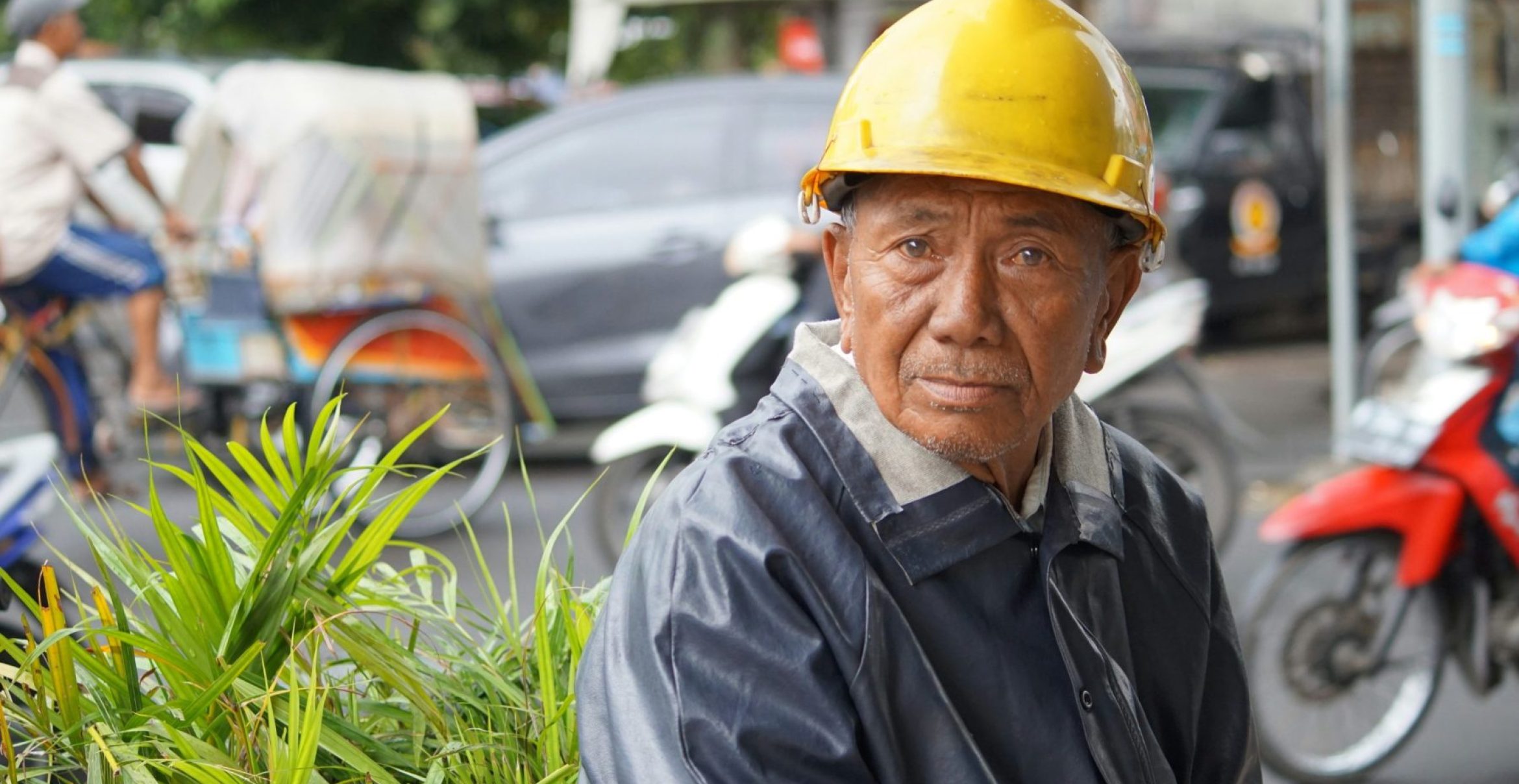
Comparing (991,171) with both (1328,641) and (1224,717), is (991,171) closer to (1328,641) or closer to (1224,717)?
(1224,717)

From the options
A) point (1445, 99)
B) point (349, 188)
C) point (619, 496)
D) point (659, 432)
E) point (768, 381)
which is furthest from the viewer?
point (1445, 99)

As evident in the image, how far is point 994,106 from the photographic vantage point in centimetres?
157

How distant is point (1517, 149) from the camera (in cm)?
1242

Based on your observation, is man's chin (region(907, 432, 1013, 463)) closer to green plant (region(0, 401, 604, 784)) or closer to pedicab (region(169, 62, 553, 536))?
green plant (region(0, 401, 604, 784))

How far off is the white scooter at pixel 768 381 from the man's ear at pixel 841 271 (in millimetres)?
3947

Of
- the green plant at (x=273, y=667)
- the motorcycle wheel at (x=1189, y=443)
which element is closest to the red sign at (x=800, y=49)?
the motorcycle wheel at (x=1189, y=443)

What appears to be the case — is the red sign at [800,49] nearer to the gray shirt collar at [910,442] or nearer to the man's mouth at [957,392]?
the gray shirt collar at [910,442]

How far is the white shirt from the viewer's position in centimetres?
661

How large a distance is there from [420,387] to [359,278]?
500 mm

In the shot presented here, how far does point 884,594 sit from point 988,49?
49cm

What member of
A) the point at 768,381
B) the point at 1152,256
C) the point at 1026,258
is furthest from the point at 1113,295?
the point at 768,381

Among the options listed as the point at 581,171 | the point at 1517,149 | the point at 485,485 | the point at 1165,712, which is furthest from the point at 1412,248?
the point at 1165,712

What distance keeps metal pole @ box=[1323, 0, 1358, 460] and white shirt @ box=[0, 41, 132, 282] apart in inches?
202

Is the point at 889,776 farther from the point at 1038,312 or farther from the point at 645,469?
the point at 645,469
